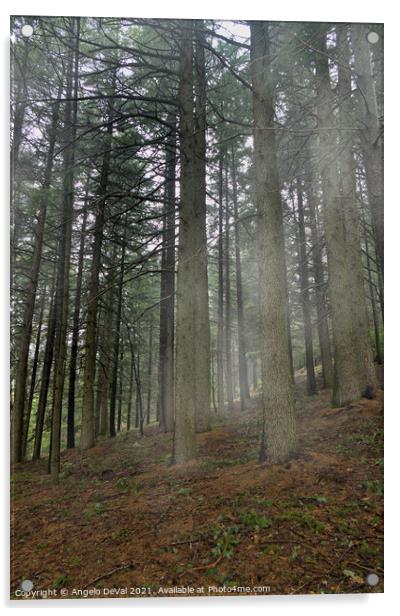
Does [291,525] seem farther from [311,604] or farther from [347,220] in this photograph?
[347,220]

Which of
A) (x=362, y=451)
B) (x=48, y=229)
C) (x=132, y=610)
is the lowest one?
(x=132, y=610)

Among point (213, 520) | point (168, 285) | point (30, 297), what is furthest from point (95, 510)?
point (168, 285)

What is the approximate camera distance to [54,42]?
3.64 meters

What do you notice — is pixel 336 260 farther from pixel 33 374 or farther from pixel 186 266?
pixel 33 374

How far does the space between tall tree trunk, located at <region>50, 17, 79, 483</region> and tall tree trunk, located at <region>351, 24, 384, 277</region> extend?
2.94 meters

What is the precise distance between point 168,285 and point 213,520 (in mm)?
2652

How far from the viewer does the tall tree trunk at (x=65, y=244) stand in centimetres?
370

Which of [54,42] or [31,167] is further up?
[54,42]

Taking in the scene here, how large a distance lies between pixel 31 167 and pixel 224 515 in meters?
4.02

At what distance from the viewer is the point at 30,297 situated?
139 inches

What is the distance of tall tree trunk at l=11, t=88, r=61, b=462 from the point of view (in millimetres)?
3527
